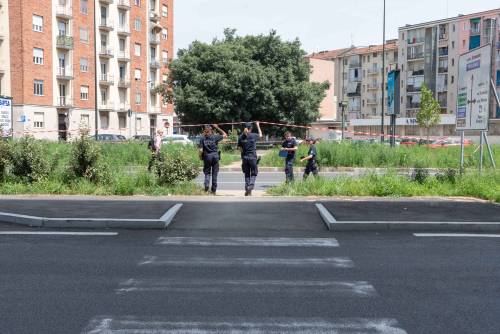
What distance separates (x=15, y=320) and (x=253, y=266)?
2681 mm

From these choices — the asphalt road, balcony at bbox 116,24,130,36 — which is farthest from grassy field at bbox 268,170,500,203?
balcony at bbox 116,24,130,36

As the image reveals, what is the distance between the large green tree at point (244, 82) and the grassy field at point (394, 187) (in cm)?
2848

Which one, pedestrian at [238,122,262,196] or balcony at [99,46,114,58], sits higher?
balcony at [99,46,114,58]

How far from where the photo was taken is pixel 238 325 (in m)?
4.27

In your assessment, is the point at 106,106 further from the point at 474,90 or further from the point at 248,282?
the point at 248,282

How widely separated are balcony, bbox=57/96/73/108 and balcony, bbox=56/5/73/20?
829cm

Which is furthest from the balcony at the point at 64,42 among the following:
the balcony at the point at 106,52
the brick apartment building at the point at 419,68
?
the brick apartment building at the point at 419,68

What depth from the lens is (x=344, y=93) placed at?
3962 inches

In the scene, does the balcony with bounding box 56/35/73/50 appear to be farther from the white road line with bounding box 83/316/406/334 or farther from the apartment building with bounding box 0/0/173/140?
the white road line with bounding box 83/316/406/334

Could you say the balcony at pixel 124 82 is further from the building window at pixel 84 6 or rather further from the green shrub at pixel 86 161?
the green shrub at pixel 86 161

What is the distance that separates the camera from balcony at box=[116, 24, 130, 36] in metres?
63.3

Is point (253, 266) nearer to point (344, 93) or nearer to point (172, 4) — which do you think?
point (172, 4)

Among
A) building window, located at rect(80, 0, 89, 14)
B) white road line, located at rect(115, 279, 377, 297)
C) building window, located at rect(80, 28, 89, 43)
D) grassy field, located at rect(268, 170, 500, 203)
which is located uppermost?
building window, located at rect(80, 0, 89, 14)

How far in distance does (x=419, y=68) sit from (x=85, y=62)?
49982 millimetres
